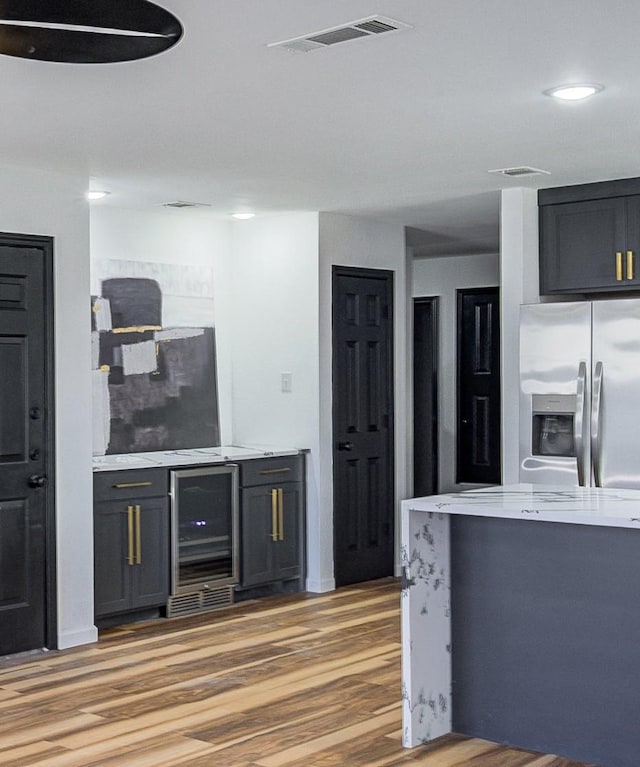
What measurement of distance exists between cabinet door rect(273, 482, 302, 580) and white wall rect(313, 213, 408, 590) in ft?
0.51

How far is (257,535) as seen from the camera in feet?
21.8

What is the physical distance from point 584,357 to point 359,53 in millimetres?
2657

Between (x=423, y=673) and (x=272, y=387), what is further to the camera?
(x=272, y=387)

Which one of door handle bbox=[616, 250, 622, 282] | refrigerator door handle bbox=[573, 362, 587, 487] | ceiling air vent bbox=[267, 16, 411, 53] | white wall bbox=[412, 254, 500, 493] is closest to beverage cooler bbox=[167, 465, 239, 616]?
refrigerator door handle bbox=[573, 362, 587, 487]

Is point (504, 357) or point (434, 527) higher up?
point (504, 357)

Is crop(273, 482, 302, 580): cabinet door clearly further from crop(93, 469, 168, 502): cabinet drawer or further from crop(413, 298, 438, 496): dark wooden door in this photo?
crop(413, 298, 438, 496): dark wooden door

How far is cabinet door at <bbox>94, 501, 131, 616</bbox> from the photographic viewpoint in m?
5.75

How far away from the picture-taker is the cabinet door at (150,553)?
19.5 ft

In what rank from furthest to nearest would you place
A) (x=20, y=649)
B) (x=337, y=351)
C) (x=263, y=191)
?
(x=337, y=351)
(x=263, y=191)
(x=20, y=649)

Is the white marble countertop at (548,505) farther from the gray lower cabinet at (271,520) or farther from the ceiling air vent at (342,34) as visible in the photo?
the gray lower cabinet at (271,520)

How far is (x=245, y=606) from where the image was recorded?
6.46 m

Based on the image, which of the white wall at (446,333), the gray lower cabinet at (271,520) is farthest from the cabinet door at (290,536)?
the white wall at (446,333)

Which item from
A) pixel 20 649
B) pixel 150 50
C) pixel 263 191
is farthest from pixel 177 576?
pixel 150 50

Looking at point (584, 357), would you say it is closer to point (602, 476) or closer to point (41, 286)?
point (602, 476)
